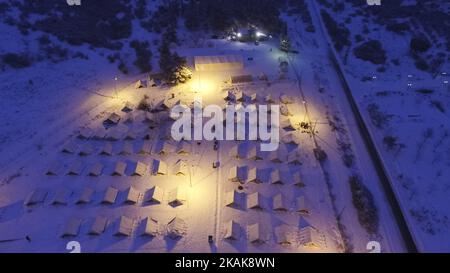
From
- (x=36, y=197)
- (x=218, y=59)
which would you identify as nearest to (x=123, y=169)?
(x=36, y=197)

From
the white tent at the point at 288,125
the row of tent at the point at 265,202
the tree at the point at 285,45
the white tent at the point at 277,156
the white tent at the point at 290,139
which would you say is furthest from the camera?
the tree at the point at 285,45

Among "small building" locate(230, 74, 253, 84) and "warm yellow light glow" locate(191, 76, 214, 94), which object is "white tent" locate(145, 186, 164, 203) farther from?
"small building" locate(230, 74, 253, 84)

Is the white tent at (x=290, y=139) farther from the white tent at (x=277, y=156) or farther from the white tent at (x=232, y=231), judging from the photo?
the white tent at (x=232, y=231)

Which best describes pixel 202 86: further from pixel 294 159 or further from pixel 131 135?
pixel 294 159

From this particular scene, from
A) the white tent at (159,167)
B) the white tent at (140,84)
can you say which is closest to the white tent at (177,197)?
the white tent at (159,167)

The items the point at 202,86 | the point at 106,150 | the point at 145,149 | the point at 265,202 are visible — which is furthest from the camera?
the point at 202,86
